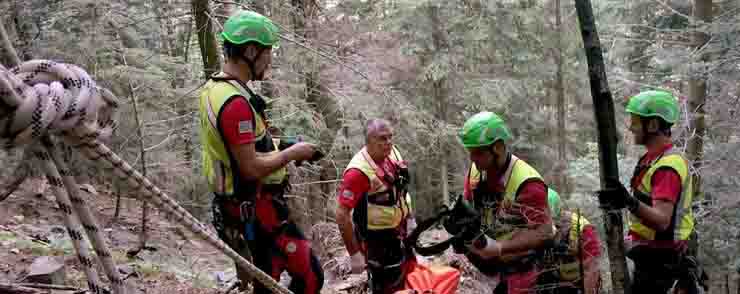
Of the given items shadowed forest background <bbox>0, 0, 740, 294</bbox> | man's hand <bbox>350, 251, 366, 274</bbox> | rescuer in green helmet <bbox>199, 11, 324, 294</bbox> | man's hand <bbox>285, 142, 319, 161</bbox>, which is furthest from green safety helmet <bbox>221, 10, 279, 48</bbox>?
man's hand <bbox>350, 251, 366, 274</bbox>

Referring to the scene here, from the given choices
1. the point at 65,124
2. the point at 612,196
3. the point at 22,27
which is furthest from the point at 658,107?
the point at 22,27

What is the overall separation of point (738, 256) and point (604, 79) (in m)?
6.52

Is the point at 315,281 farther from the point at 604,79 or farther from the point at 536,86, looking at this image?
the point at 536,86

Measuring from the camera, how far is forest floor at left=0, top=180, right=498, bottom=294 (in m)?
5.52

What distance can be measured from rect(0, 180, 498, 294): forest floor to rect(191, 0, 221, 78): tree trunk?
6.79 feet

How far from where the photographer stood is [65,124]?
123 cm

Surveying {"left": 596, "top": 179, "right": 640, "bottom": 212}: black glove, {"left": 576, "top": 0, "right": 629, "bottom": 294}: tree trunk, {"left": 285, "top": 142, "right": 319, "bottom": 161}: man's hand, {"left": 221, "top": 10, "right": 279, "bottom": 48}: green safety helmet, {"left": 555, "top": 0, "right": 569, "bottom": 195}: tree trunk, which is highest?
{"left": 221, "top": 10, "right": 279, "bottom": 48}: green safety helmet

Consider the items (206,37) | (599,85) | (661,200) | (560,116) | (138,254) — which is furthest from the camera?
(560,116)

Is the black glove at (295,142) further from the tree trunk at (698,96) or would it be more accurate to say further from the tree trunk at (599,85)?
the tree trunk at (698,96)

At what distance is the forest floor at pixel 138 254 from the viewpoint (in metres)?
5.52

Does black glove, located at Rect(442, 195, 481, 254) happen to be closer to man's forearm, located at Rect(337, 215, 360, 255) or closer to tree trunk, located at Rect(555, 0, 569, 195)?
man's forearm, located at Rect(337, 215, 360, 255)

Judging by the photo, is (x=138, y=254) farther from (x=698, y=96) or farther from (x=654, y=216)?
(x=698, y=96)

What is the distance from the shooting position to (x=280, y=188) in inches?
145

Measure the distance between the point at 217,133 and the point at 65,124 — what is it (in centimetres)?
210
